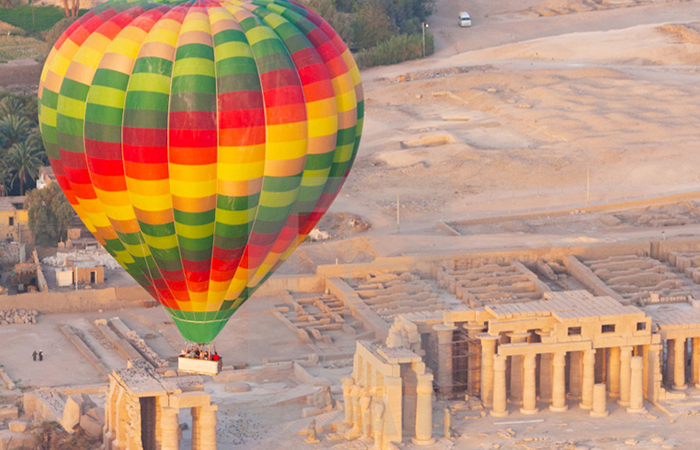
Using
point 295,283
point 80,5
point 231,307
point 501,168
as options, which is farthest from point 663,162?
point 80,5

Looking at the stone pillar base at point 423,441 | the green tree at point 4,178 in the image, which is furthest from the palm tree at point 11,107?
the stone pillar base at point 423,441

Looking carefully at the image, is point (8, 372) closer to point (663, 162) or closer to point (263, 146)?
point (263, 146)

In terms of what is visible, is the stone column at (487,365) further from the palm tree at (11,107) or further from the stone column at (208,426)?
the palm tree at (11,107)

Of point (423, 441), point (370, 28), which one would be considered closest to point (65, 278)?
point (423, 441)

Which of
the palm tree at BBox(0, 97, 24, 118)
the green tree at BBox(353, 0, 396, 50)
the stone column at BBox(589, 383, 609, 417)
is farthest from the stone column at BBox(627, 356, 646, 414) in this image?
the green tree at BBox(353, 0, 396, 50)

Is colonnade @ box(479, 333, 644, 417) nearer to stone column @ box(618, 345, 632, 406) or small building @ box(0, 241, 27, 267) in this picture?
stone column @ box(618, 345, 632, 406)

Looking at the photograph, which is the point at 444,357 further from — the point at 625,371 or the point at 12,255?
the point at 12,255
